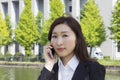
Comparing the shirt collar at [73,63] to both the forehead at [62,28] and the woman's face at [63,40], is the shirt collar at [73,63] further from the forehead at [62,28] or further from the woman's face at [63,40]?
the forehead at [62,28]

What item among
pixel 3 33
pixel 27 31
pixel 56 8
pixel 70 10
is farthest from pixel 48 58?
pixel 3 33

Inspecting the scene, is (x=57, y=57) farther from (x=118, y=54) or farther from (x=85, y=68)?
(x=118, y=54)

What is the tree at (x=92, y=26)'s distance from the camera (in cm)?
3125

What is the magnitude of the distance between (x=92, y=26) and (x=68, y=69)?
29.3m

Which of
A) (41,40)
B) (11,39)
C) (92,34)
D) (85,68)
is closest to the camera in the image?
(85,68)

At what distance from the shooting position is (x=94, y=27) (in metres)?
31.4

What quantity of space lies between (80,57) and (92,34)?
2909cm

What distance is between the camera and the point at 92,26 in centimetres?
3147

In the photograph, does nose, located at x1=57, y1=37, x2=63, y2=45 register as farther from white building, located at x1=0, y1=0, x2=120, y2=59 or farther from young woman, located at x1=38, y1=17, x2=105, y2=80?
white building, located at x1=0, y1=0, x2=120, y2=59

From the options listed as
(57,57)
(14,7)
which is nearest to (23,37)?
(14,7)

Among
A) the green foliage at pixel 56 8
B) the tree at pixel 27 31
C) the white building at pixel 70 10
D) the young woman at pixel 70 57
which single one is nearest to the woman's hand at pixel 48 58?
the young woman at pixel 70 57

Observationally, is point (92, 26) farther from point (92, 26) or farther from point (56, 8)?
point (56, 8)

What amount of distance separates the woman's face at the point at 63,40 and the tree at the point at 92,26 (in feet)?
94.7

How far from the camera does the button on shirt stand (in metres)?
2.24
